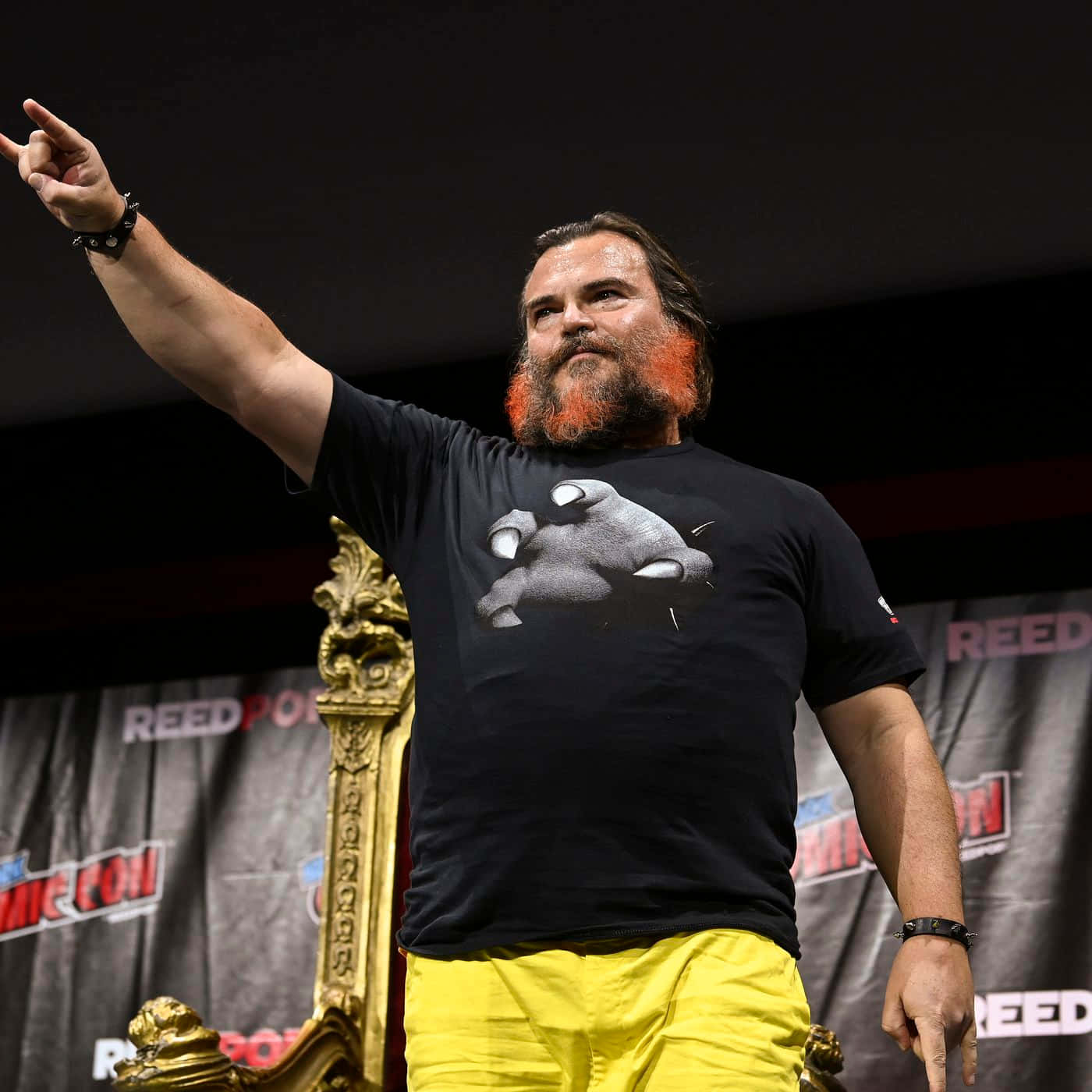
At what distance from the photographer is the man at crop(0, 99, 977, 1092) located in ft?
3.88

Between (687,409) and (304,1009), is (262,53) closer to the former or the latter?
(687,409)

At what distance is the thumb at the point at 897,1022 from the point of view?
1.28 meters

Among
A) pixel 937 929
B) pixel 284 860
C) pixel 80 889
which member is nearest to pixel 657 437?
pixel 937 929

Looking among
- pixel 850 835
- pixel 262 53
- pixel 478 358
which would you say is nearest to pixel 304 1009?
pixel 850 835

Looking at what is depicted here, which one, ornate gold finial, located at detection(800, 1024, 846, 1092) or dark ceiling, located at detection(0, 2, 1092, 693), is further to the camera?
dark ceiling, located at detection(0, 2, 1092, 693)

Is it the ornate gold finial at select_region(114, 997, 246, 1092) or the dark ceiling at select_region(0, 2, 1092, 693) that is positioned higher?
the dark ceiling at select_region(0, 2, 1092, 693)

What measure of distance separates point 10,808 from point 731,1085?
A: 3.50 m

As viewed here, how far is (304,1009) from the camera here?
3.73 m

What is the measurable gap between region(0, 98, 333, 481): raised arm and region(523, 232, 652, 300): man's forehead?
302 millimetres

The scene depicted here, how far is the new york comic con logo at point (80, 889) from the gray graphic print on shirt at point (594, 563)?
298 centimetres

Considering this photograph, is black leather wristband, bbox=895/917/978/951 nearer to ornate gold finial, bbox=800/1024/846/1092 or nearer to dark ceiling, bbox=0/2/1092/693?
ornate gold finial, bbox=800/1024/846/1092

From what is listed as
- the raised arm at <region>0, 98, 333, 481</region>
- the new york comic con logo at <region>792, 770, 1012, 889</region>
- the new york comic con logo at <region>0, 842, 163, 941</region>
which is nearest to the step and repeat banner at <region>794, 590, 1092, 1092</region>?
the new york comic con logo at <region>792, 770, 1012, 889</region>

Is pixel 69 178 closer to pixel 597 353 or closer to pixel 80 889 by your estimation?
pixel 597 353

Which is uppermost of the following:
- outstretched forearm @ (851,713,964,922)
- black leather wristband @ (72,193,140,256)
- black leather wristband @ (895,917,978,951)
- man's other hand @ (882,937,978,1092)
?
black leather wristband @ (72,193,140,256)
